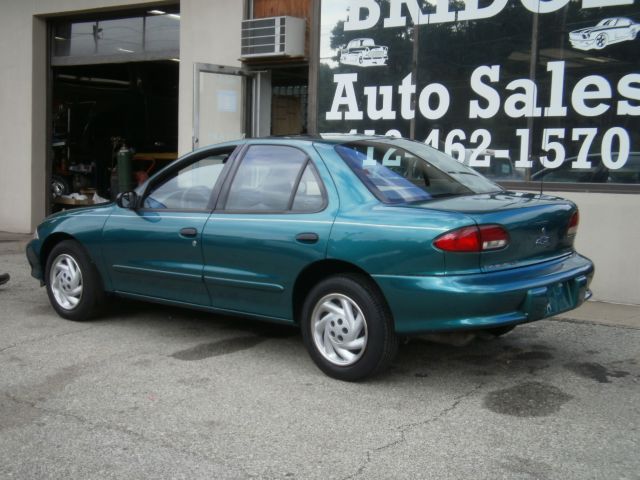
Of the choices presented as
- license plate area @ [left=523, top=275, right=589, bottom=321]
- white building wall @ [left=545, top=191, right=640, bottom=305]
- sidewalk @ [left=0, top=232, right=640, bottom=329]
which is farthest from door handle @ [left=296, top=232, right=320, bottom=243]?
white building wall @ [left=545, top=191, right=640, bottom=305]

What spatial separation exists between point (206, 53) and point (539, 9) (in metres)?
4.93

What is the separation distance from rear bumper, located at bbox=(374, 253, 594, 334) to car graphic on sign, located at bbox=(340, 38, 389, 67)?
17.3 ft

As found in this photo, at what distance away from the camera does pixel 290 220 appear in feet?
16.5

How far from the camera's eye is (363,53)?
30.9ft

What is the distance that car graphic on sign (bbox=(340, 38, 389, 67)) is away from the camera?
9266mm

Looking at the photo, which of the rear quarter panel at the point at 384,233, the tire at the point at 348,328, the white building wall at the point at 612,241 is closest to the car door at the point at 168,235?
the tire at the point at 348,328

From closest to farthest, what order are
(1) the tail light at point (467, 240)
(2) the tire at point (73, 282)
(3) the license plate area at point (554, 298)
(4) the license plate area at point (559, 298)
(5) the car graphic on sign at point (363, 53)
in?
(1) the tail light at point (467, 240) < (3) the license plate area at point (554, 298) < (4) the license plate area at point (559, 298) < (2) the tire at point (73, 282) < (5) the car graphic on sign at point (363, 53)

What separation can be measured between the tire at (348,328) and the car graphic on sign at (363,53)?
5.17 meters

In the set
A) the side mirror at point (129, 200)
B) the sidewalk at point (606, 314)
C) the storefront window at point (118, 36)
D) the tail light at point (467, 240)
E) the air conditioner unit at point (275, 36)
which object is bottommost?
the sidewalk at point (606, 314)

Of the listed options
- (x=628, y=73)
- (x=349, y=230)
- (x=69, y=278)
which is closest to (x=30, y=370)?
(x=69, y=278)

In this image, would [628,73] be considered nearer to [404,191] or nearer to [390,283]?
[404,191]

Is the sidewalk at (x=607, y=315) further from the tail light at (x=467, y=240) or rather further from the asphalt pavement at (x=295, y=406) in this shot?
the tail light at (x=467, y=240)

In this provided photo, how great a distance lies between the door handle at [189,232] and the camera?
5.48 m

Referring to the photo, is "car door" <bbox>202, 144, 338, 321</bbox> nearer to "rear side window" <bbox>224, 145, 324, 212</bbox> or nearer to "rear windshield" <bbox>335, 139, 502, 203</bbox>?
"rear side window" <bbox>224, 145, 324, 212</bbox>
